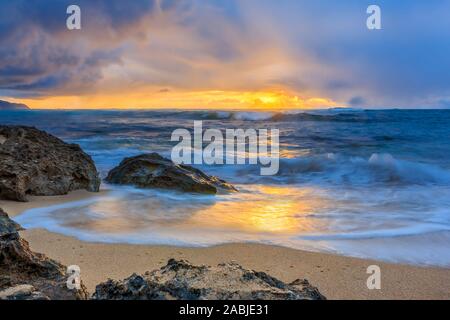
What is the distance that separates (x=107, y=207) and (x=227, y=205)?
5.52 ft

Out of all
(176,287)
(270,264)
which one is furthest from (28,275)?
(270,264)

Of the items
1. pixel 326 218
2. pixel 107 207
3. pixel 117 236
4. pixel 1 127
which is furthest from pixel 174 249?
pixel 1 127

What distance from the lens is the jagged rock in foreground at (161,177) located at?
7.02 m

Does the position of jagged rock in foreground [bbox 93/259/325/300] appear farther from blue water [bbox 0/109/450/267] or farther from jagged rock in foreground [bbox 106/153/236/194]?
jagged rock in foreground [bbox 106/153/236/194]

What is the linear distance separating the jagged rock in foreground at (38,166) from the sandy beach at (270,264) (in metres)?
1.74

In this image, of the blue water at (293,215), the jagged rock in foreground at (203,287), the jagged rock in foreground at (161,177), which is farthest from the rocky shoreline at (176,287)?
the jagged rock in foreground at (161,177)

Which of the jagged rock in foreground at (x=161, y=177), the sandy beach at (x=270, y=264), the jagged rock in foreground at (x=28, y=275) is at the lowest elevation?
the sandy beach at (x=270, y=264)

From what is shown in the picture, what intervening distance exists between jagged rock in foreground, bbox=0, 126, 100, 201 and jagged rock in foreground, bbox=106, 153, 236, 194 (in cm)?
65

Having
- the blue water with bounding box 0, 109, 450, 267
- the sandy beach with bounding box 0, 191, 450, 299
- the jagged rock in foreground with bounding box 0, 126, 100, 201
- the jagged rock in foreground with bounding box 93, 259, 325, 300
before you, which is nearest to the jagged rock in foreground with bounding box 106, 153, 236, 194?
the blue water with bounding box 0, 109, 450, 267

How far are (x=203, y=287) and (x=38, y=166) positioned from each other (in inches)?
200

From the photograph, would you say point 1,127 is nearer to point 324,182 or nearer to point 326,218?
point 326,218

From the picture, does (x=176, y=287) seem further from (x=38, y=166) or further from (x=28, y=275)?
(x=38, y=166)

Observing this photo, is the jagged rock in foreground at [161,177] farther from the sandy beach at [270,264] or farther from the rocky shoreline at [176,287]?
the rocky shoreline at [176,287]
